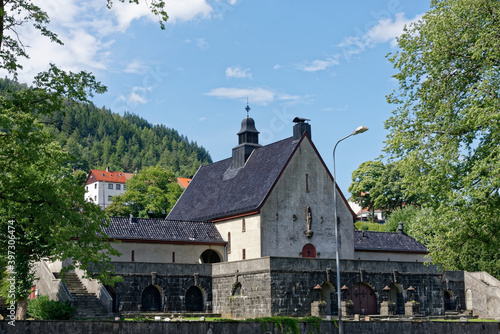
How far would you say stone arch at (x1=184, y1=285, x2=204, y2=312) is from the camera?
45188 millimetres

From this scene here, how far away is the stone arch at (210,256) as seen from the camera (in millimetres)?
51281

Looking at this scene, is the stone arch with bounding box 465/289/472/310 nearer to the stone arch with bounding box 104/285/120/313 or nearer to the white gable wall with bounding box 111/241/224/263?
the white gable wall with bounding box 111/241/224/263

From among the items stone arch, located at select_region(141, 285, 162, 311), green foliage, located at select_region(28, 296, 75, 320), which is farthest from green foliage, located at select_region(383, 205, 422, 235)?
green foliage, located at select_region(28, 296, 75, 320)

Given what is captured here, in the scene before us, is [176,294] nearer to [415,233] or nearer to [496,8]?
[415,233]

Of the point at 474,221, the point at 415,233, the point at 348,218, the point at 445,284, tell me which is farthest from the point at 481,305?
the point at 474,221

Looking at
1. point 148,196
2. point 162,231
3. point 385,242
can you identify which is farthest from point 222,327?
point 148,196

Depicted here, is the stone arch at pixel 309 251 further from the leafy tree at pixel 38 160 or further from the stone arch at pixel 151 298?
the leafy tree at pixel 38 160

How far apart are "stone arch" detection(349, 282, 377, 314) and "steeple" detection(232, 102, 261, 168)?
16.4 metres

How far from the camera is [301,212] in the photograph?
48.8 m

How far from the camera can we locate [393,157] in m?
30.0

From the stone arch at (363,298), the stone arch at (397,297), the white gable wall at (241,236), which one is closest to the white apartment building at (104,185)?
the white gable wall at (241,236)

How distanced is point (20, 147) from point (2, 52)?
2963 mm

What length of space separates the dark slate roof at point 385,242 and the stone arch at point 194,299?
16.4 metres

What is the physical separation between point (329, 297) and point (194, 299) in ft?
32.7
